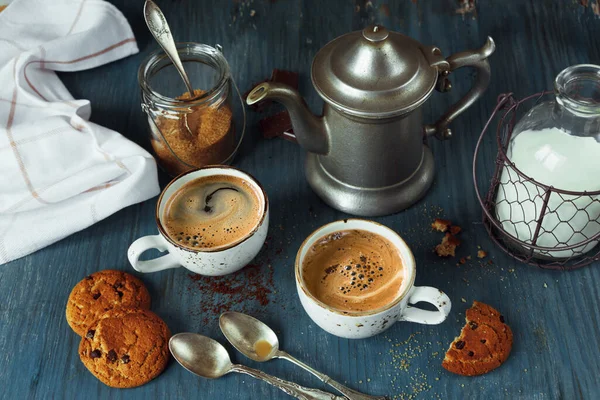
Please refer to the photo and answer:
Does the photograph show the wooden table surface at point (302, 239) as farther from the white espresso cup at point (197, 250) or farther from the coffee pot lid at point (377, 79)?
the coffee pot lid at point (377, 79)

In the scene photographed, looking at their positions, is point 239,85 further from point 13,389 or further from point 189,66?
point 13,389

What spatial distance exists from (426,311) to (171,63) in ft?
2.11

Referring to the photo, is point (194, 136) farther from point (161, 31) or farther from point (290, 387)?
point (290, 387)

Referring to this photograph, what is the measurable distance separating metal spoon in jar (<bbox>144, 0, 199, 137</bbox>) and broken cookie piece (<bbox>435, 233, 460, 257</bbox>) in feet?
1.53

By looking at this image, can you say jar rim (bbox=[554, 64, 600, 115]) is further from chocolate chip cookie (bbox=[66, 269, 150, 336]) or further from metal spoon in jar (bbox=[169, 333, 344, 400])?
chocolate chip cookie (bbox=[66, 269, 150, 336])

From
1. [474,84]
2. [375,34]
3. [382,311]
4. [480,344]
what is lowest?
[480,344]

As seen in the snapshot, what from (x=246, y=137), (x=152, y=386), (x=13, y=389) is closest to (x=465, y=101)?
(x=246, y=137)

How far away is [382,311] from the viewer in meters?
0.93

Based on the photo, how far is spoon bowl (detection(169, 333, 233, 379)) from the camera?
990 mm

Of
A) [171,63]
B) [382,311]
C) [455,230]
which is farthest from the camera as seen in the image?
[171,63]

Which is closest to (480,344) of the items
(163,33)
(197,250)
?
(197,250)

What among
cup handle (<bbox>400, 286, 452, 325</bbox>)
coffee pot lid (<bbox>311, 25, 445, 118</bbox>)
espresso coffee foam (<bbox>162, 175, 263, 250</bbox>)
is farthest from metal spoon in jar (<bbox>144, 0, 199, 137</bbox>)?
cup handle (<bbox>400, 286, 452, 325</bbox>)

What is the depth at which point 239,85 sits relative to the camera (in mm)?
1391

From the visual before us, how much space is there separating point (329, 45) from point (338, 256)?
328 millimetres
